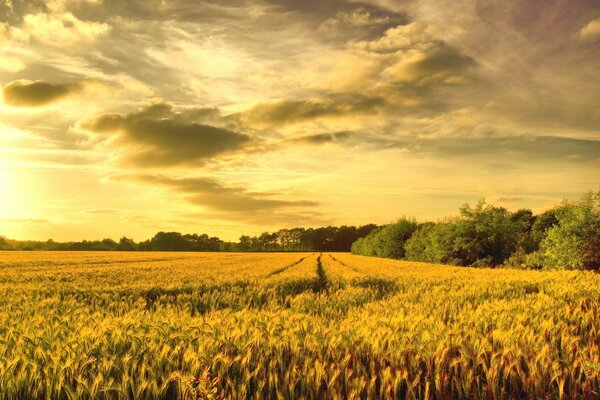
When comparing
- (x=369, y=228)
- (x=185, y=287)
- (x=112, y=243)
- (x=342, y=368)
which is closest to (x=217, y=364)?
(x=342, y=368)

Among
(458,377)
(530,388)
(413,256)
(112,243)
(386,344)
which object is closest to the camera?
(530,388)

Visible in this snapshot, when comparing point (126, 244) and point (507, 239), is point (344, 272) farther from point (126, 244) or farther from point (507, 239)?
point (126, 244)

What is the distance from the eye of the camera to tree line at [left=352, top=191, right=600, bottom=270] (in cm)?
3631

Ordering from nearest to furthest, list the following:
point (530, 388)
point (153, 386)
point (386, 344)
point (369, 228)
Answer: point (153, 386) < point (530, 388) < point (386, 344) < point (369, 228)

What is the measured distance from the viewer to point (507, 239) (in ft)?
174

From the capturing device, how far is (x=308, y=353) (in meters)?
4.53

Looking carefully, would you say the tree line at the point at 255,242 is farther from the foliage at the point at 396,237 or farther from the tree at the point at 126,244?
the foliage at the point at 396,237

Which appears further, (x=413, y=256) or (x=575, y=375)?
(x=413, y=256)

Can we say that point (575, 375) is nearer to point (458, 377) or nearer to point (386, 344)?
point (458, 377)

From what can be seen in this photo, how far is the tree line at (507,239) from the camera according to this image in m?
36.3

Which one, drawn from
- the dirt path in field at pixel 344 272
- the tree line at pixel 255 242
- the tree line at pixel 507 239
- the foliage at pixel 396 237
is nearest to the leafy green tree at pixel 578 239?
the tree line at pixel 507 239

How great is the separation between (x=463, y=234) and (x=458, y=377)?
51922 millimetres

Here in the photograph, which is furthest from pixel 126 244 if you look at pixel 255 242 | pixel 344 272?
pixel 344 272

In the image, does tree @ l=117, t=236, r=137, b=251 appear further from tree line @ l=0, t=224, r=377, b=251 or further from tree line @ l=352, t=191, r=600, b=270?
tree line @ l=352, t=191, r=600, b=270
